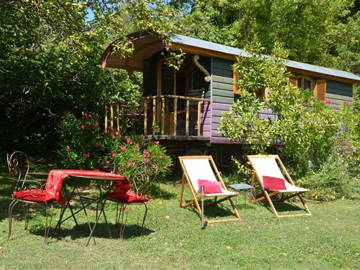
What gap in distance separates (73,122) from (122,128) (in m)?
2.28

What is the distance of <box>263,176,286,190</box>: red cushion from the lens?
7058mm

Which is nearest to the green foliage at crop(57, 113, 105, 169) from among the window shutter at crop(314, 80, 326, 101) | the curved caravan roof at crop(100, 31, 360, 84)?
the curved caravan roof at crop(100, 31, 360, 84)

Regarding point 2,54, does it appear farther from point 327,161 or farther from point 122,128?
point 327,161

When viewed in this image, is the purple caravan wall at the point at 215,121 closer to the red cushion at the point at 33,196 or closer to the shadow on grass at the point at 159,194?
the shadow on grass at the point at 159,194

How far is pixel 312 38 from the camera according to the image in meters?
21.3

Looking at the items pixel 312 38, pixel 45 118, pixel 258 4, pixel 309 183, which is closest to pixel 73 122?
pixel 45 118

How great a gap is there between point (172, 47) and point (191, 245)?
5655mm

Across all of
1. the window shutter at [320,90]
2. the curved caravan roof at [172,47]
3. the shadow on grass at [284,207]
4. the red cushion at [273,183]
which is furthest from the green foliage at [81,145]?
the window shutter at [320,90]

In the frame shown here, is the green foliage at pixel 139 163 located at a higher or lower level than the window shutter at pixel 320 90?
lower

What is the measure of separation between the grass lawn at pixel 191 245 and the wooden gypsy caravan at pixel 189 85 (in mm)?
3728

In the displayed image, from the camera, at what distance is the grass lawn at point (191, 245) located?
13.4ft

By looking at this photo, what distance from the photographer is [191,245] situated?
4777 millimetres

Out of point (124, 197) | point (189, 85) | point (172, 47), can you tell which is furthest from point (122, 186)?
point (189, 85)

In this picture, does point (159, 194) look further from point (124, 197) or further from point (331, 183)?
point (331, 183)
